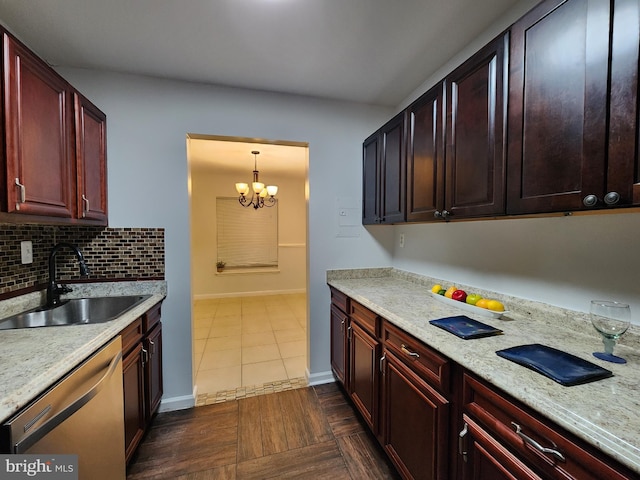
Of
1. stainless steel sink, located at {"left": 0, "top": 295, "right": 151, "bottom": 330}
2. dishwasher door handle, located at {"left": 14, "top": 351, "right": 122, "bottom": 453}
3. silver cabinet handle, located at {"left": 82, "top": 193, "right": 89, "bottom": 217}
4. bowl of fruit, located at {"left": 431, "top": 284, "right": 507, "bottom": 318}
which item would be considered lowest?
dishwasher door handle, located at {"left": 14, "top": 351, "right": 122, "bottom": 453}

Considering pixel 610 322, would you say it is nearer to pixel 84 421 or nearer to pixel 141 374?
pixel 84 421

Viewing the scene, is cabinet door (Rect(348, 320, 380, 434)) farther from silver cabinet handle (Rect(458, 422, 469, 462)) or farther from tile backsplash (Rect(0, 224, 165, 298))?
tile backsplash (Rect(0, 224, 165, 298))

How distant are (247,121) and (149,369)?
1.91 meters

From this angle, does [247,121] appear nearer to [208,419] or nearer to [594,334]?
[208,419]

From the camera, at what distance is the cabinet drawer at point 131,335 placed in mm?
1420

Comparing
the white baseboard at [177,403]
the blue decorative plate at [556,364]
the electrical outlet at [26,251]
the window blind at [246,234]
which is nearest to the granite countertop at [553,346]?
the blue decorative plate at [556,364]

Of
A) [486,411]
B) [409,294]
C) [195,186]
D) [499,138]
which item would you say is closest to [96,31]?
A: [499,138]

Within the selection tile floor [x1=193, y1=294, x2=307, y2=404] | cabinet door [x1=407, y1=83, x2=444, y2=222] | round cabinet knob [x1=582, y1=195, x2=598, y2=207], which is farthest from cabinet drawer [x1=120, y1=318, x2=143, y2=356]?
round cabinet knob [x1=582, y1=195, x2=598, y2=207]

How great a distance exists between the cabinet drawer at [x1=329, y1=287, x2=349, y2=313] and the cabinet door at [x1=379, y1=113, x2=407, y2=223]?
0.67 m

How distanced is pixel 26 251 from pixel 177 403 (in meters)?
1.42

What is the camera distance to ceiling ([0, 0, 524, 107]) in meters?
1.40

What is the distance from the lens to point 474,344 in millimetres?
1048

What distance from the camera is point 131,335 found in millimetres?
1515

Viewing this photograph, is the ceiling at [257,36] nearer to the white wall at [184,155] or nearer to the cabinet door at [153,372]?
the white wall at [184,155]
